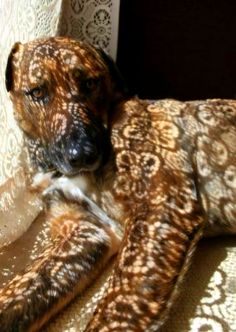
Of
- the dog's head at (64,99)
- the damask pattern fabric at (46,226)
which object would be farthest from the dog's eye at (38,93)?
the damask pattern fabric at (46,226)

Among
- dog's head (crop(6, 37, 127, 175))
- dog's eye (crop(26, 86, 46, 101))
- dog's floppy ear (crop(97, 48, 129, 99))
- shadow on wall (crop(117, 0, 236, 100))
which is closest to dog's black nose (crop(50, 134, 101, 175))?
dog's head (crop(6, 37, 127, 175))

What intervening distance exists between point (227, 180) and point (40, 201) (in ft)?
1.30

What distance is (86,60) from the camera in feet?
3.34

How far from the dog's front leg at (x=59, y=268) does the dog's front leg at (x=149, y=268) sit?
120mm

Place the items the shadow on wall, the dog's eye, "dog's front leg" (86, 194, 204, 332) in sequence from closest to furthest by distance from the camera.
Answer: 1. "dog's front leg" (86, 194, 204, 332)
2. the dog's eye
3. the shadow on wall

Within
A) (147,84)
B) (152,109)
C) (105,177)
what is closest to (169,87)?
(147,84)

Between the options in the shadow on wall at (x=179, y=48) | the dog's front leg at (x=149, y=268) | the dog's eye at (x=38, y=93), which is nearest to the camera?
the dog's front leg at (x=149, y=268)

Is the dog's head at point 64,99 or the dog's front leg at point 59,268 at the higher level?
the dog's head at point 64,99

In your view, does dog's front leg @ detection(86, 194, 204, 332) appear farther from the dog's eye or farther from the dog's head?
the dog's eye

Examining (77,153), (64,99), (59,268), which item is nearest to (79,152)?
(77,153)

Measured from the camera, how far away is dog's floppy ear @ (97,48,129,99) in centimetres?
109

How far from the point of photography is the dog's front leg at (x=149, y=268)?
2.77 ft

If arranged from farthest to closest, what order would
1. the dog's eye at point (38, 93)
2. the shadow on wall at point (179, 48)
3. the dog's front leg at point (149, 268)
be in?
the shadow on wall at point (179, 48) < the dog's eye at point (38, 93) < the dog's front leg at point (149, 268)

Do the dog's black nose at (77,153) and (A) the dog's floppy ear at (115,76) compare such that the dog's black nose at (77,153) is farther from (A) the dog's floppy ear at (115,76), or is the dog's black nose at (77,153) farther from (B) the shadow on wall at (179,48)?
(B) the shadow on wall at (179,48)
